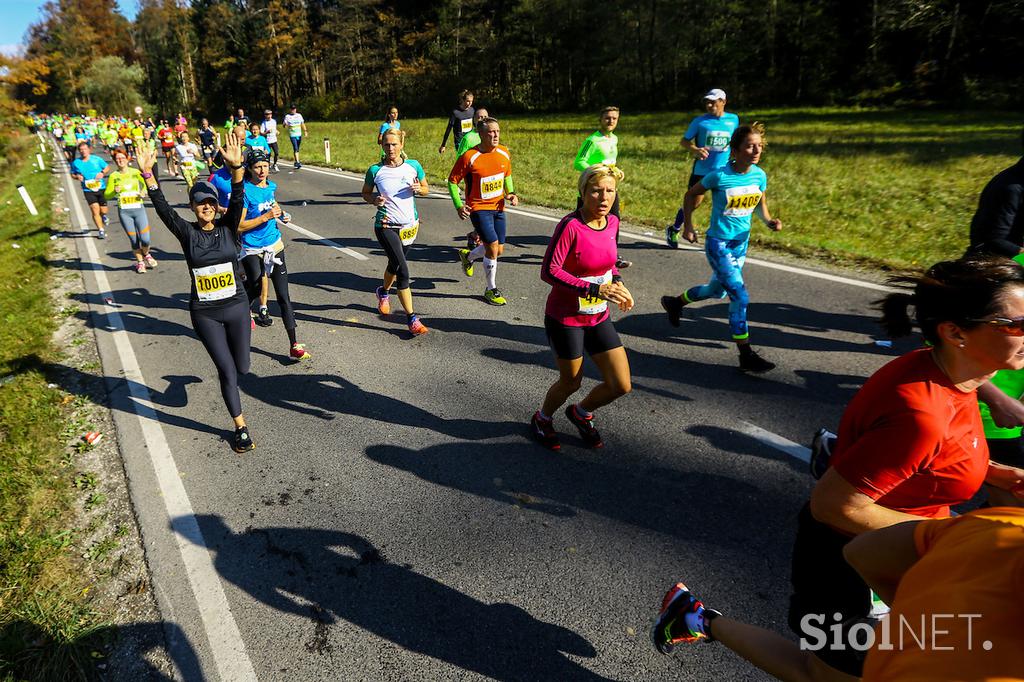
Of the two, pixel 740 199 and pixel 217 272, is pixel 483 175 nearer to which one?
pixel 740 199

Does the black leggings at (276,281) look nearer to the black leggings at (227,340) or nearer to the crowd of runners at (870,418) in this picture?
the crowd of runners at (870,418)

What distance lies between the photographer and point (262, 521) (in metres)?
3.94

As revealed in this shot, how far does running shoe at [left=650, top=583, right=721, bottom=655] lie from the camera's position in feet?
9.04

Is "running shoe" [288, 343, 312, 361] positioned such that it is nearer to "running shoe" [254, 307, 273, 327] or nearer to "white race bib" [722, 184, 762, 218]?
"running shoe" [254, 307, 273, 327]

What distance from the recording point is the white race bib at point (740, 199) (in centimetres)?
538

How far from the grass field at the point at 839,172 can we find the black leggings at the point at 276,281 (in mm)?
5817

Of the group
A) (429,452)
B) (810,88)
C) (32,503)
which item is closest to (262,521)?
(429,452)

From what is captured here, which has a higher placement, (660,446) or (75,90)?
(75,90)

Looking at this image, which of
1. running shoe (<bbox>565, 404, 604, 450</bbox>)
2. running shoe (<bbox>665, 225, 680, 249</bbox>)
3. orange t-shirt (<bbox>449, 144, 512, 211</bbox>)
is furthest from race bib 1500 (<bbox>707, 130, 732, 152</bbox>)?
running shoe (<bbox>565, 404, 604, 450</bbox>)

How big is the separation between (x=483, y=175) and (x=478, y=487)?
4.33 meters

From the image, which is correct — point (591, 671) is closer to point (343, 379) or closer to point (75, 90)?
point (343, 379)

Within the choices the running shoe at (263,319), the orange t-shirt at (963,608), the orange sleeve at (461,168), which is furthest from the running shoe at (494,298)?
the orange t-shirt at (963,608)

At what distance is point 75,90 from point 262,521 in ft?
323

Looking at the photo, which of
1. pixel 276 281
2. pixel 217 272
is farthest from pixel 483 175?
pixel 217 272
